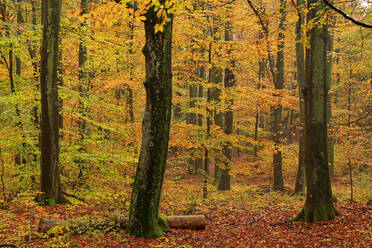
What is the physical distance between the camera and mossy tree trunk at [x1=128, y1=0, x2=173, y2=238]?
5.60 m

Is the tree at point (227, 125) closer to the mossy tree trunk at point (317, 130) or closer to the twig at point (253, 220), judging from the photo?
the twig at point (253, 220)

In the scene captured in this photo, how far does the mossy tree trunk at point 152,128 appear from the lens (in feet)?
18.4

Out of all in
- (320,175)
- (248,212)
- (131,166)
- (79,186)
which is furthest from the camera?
(131,166)

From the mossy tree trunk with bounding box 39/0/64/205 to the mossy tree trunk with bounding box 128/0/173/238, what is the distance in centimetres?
385

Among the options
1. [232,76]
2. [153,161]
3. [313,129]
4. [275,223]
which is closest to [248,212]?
[275,223]

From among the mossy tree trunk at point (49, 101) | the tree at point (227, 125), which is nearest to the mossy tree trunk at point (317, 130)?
the tree at point (227, 125)

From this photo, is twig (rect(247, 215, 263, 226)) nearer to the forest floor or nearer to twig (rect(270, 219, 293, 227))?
the forest floor

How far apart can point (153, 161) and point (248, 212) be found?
5.09 metres

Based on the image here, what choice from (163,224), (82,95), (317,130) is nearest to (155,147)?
(163,224)

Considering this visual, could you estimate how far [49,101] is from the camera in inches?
318

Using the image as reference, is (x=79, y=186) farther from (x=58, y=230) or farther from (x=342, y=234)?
(x=342, y=234)

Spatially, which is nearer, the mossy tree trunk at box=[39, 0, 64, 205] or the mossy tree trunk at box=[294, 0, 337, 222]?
the mossy tree trunk at box=[294, 0, 337, 222]

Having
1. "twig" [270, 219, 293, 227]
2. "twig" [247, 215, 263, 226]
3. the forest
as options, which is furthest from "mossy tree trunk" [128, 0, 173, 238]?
"twig" [270, 219, 293, 227]

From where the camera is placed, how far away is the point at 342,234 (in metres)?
6.05
